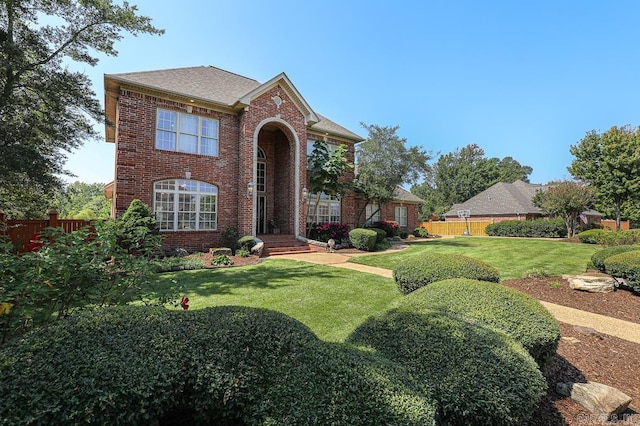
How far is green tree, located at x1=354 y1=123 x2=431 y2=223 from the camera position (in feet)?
59.6

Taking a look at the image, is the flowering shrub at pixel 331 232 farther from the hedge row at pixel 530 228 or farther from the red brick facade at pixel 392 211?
the hedge row at pixel 530 228

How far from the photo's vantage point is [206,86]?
13.8 m

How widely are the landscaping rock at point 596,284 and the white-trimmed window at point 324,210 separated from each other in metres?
11.4

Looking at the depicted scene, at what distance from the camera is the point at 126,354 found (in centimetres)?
156

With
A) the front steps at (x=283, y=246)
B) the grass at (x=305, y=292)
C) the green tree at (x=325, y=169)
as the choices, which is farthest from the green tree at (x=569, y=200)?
the grass at (x=305, y=292)

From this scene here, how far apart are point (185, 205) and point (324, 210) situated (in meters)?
7.82

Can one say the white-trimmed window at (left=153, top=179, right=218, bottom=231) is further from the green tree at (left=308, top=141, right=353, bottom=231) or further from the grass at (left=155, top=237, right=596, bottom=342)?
the green tree at (left=308, top=141, right=353, bottom=231)

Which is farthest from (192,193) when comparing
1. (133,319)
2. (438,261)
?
(133,319)

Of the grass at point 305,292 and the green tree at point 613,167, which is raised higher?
the green tree at point 613,167

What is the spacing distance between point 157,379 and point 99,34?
14.2 metres

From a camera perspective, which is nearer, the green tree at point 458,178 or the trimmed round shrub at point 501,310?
the trimmed round shrub at point 501,310

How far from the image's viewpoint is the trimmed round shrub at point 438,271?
15.3 ft

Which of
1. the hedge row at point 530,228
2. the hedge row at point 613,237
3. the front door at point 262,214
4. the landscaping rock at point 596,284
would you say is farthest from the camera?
the hedge row at point 530,228

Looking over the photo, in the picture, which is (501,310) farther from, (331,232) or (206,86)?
(206,86)
